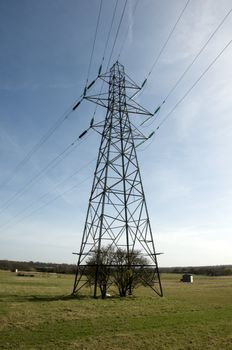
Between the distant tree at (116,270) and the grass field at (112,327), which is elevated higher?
the distant tree at (116,270)

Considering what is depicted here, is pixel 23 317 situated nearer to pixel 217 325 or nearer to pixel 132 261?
pixel 217 325

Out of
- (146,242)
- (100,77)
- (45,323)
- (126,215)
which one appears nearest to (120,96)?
(100,77)

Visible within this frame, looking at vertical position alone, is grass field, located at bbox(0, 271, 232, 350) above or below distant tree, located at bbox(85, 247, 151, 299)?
below

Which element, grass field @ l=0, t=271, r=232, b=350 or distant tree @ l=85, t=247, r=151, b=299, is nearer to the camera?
grass field @ l=0, t=271, r=232, b=350

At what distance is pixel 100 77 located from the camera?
29281 millimetres

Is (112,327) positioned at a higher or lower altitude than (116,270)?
lower

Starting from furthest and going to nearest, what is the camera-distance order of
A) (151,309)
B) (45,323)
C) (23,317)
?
(151,309)
(23,317)
(45,323)

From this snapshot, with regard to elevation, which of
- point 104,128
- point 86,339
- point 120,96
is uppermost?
point 120,96

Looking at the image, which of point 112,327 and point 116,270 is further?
point 116,270

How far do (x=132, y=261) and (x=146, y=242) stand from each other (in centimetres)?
310

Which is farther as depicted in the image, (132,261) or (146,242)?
(132,261)

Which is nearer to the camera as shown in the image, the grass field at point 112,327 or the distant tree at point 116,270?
the grass field at point 112,327

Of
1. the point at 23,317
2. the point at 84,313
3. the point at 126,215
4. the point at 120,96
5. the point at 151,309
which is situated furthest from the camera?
the point at 120,96

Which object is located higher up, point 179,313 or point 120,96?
point 120,96
